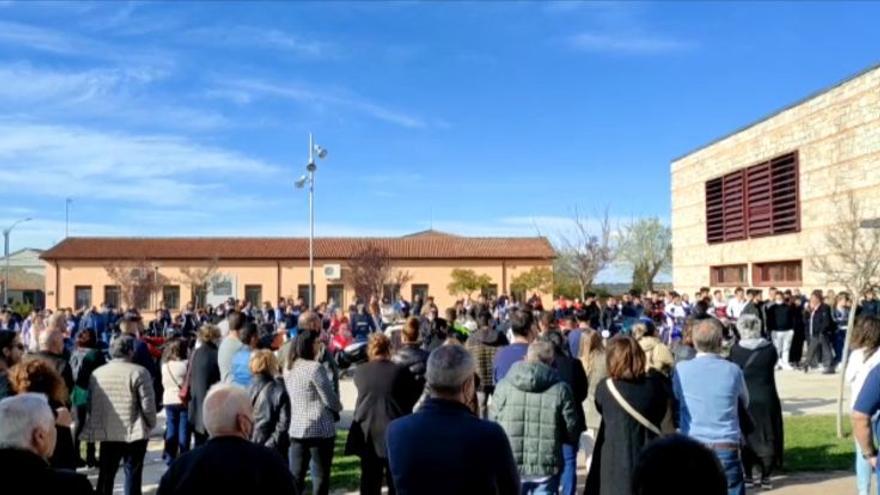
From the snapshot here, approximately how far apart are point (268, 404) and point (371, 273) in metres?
43.5

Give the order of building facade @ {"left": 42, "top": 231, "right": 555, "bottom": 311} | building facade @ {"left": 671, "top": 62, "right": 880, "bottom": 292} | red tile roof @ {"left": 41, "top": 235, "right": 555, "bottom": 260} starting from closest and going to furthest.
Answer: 1. building facade @ {"left": 671, "top": 62, "right": 880, "bottom": 292}
2. building facade @ {"left": 42, "top": 231, "right": 555, "bottom": 311}
3. red tile roof @ {"left": 41, "top": 235, "right": 555, "bottom": 260}

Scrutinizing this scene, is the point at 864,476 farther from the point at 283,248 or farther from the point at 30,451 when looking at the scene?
the point at 283,248

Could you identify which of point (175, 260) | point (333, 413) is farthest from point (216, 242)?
point (333, 413)

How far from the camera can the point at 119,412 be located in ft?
24.7

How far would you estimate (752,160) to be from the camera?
3102 cm

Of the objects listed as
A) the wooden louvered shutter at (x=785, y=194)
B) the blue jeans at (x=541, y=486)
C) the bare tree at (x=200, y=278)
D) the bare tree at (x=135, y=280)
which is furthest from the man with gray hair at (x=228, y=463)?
the bare tree at (x=200, y=278)

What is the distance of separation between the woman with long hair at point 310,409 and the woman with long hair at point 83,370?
1841 mm

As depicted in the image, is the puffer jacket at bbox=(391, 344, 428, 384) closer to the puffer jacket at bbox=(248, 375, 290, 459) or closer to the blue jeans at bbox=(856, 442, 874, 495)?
the puffer jacket at bbox=(248, 375, 290, 459)

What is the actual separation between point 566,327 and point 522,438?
668 cm

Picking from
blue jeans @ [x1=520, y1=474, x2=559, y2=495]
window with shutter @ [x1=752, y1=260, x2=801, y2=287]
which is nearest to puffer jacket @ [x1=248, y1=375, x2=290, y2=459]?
blue jeans @ [x1=520, y1=474, x2=559, y2=495]

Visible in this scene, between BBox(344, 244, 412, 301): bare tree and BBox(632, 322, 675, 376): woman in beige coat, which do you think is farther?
BBox(344, 244, 412, 301): bare tree

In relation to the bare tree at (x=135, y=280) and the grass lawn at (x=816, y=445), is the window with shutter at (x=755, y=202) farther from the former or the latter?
the bare tree at (x=135, y=280)

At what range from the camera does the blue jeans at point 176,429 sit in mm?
9898

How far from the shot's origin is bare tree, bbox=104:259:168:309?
171 feet
